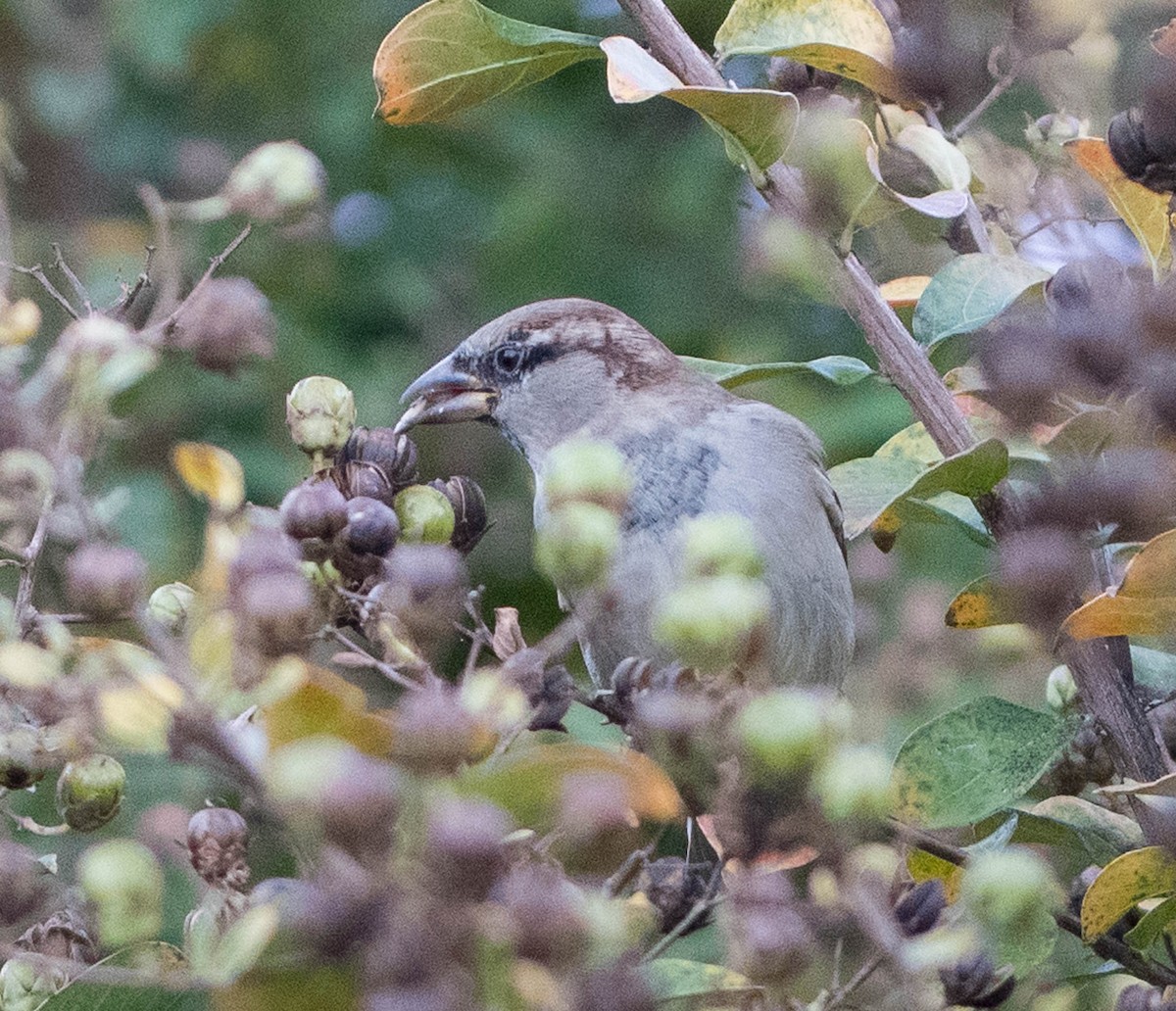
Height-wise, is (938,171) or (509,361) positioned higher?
(938,171)

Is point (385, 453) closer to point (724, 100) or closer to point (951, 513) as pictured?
point (724, 100)

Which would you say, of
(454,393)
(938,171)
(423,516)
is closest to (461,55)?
(938,171)

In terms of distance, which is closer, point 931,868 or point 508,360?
point 931,868

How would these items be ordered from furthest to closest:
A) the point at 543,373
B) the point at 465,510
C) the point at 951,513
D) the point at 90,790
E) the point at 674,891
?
the point at 543,373
the point at 951,513
the point at 465,510
the point at 90,790
the point at 674,891

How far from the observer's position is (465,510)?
141 centimetres

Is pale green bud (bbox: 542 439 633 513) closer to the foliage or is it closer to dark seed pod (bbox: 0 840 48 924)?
the foliage

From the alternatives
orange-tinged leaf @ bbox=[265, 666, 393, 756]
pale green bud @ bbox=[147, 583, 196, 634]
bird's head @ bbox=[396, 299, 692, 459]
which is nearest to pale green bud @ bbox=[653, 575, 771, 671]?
orange-tinged leaf @ bbox=[265, 666, 393, 756]

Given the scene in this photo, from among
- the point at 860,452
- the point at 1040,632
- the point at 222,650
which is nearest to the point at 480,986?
the point at 222,650

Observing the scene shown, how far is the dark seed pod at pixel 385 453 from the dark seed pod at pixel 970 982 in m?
0.56

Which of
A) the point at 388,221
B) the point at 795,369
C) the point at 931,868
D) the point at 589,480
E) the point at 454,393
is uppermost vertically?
the point at 589,480

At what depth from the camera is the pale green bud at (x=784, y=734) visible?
2.76ft

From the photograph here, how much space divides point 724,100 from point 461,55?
0.36 metres

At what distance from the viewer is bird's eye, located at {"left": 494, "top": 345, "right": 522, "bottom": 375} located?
2.73 meters

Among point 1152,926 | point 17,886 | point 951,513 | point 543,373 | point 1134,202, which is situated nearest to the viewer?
point 17,886
